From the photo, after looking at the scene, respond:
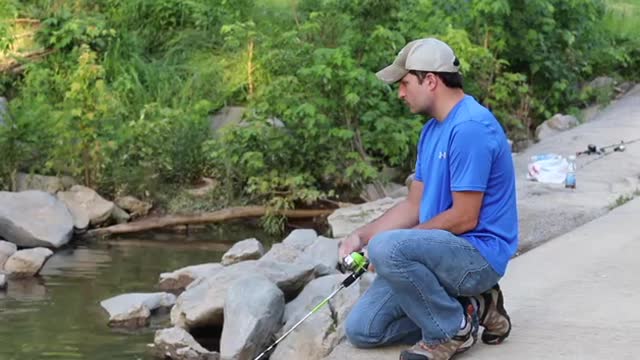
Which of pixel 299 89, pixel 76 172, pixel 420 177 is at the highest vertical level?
pixel 420 177

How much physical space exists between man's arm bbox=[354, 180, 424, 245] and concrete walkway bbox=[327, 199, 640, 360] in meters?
0.57

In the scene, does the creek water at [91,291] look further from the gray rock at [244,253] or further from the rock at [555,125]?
the rock at [555,125]

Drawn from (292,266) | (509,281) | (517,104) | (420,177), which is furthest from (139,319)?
(517,104)

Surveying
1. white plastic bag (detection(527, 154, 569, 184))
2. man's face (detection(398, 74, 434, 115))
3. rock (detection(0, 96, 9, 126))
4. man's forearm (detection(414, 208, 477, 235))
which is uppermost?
man's face (detection(398, 74, 434, 115))

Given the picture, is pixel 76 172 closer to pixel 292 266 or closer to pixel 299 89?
pixel 299 89

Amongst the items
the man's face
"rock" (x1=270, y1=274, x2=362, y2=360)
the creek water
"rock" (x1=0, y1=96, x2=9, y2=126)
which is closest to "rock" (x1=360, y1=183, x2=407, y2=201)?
the creek water

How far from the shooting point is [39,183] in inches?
544

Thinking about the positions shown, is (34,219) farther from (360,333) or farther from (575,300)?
(360,333)

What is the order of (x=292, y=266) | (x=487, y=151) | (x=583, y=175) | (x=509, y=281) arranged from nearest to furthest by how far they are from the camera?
1. (x=487, y=151)
2. (x=509, y=281)
3. (x=292, y=266)
4. (x=583, y=175)

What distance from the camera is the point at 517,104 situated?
16141 mm

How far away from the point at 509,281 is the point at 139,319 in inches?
137

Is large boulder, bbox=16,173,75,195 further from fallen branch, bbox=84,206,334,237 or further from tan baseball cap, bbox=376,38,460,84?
tan baseball cap, bbox=376,38,460,84

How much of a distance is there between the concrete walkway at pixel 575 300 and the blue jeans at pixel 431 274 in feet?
1.02

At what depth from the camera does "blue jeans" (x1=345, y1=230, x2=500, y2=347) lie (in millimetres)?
4727
